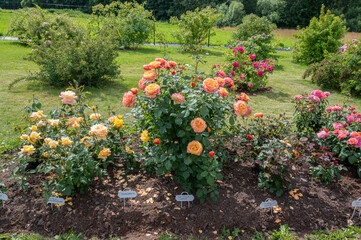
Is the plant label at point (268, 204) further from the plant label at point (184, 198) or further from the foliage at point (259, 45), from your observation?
the foliage at point (259, 45)

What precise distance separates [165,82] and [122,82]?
175 inches

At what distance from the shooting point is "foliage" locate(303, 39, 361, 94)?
6375 millimetres

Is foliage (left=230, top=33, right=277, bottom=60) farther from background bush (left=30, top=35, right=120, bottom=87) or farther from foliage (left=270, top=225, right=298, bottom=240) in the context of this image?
foliage (left=270, top=225, right=298, bottom=240)

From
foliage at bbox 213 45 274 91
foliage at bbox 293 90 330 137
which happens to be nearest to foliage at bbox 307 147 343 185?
foliage at bbox 293 90 330 137

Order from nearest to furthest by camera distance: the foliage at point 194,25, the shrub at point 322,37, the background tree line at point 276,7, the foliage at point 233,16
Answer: the shrub at point 322,37, the foliage at point 194,25, the foliage at point 233,16, the background tree line at point 276,7

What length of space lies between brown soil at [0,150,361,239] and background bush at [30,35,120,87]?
3356mm

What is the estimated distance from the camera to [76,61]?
565cm

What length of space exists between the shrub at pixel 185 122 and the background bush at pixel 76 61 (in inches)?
143

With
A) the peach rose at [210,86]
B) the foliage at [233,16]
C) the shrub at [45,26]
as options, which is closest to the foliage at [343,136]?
the peach rose at [210,86]

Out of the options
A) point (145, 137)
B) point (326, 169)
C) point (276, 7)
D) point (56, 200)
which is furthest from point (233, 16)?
point (56, 200)

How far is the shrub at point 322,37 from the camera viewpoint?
32.4 feet

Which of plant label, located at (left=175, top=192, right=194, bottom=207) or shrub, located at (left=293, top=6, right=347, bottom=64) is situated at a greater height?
shrub, located at (left=293, top=6, right=347, bottom=64)

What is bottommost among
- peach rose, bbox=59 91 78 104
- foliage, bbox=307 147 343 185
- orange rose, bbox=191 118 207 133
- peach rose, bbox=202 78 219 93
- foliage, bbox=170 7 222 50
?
foliage, bbox=307 147 343 185

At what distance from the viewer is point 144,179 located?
2.64 meters
